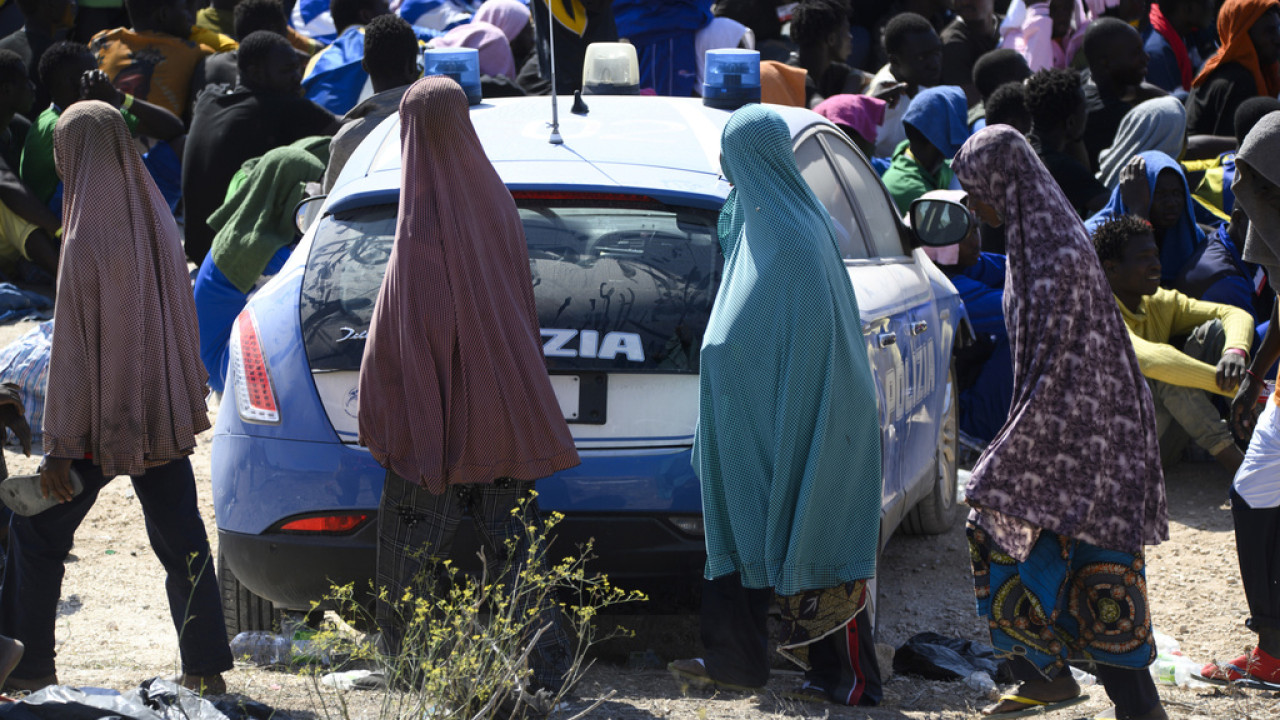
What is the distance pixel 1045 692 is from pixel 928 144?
4.61m

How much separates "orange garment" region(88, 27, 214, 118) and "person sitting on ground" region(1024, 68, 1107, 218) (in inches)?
240

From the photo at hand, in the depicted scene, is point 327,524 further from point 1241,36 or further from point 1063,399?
point 1241,36

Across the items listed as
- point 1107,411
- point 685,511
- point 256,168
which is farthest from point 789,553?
point 256,168

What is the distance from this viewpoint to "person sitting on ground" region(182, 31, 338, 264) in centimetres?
841

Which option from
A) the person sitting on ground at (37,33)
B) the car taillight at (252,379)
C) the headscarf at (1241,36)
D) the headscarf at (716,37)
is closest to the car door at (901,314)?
the car taillight at (252,379)

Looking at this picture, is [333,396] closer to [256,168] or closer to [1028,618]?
[1028,618]

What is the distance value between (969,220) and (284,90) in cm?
491

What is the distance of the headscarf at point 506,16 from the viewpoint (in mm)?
11062

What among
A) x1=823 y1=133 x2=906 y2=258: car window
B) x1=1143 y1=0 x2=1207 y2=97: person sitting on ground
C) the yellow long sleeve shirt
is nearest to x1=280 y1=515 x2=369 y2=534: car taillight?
x1=823 y1=133 x2=906 y2=258: car window

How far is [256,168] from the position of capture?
23.2ft

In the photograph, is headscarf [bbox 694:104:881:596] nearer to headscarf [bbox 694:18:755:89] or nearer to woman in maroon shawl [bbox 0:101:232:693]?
woman in maroon shawl [bbox 0:101:232:693]

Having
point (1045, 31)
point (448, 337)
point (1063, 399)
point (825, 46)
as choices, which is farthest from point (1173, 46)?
point (448, 337)

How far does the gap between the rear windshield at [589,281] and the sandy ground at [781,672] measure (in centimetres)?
100

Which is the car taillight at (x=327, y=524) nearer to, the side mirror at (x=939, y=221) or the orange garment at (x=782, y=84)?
the side mirror at (x=939, y=221)
